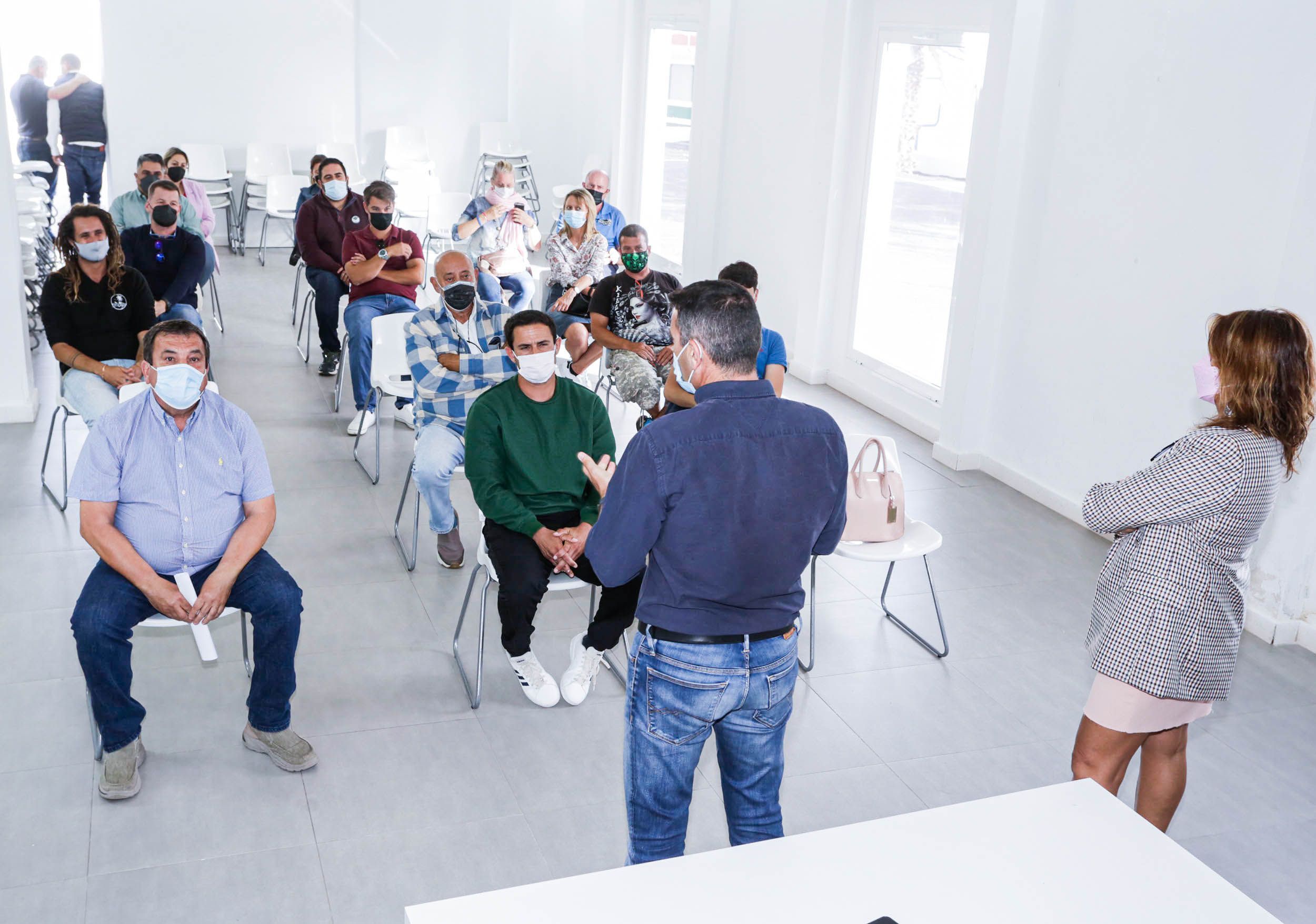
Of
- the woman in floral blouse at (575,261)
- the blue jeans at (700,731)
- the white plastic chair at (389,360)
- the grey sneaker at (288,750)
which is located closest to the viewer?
the blue jeans at (700,731)

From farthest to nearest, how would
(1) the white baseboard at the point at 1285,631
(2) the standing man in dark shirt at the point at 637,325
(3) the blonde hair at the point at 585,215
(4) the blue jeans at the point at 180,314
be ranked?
(3) the blonde hair at the point at 585,215 < (4) the blue jeans at the point at 180,314 < (2) the standing man in dark shirt at the point at 637,325 < (1) the white baseboard at the point at 1285,631

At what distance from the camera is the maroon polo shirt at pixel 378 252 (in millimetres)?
6816

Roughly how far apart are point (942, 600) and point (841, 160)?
3.67m

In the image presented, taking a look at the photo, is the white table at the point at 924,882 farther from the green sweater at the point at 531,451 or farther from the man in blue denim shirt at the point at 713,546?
the green sweater at the point at 531,451

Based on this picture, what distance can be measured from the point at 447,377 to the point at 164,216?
95.4 inches

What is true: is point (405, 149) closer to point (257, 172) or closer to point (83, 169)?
point (257, 172)

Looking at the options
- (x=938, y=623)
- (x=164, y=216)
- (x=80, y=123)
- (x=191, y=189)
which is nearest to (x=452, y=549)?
(x=938, y=623)

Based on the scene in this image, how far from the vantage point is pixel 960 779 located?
360cm

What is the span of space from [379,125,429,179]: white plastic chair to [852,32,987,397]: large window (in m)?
5.93

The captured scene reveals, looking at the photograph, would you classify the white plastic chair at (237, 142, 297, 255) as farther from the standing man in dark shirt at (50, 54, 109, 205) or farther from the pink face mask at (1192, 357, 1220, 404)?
the pink face mask at (1192, 357, 1220, 404)

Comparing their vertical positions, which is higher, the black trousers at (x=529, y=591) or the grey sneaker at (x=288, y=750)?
the black trousers at (x=529, y=591)

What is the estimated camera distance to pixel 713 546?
2.22m

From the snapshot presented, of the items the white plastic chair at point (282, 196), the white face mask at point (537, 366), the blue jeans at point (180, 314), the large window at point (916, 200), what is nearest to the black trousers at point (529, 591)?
the white face mask at point (537, 366)

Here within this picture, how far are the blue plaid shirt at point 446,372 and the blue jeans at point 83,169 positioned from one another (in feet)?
25.5
